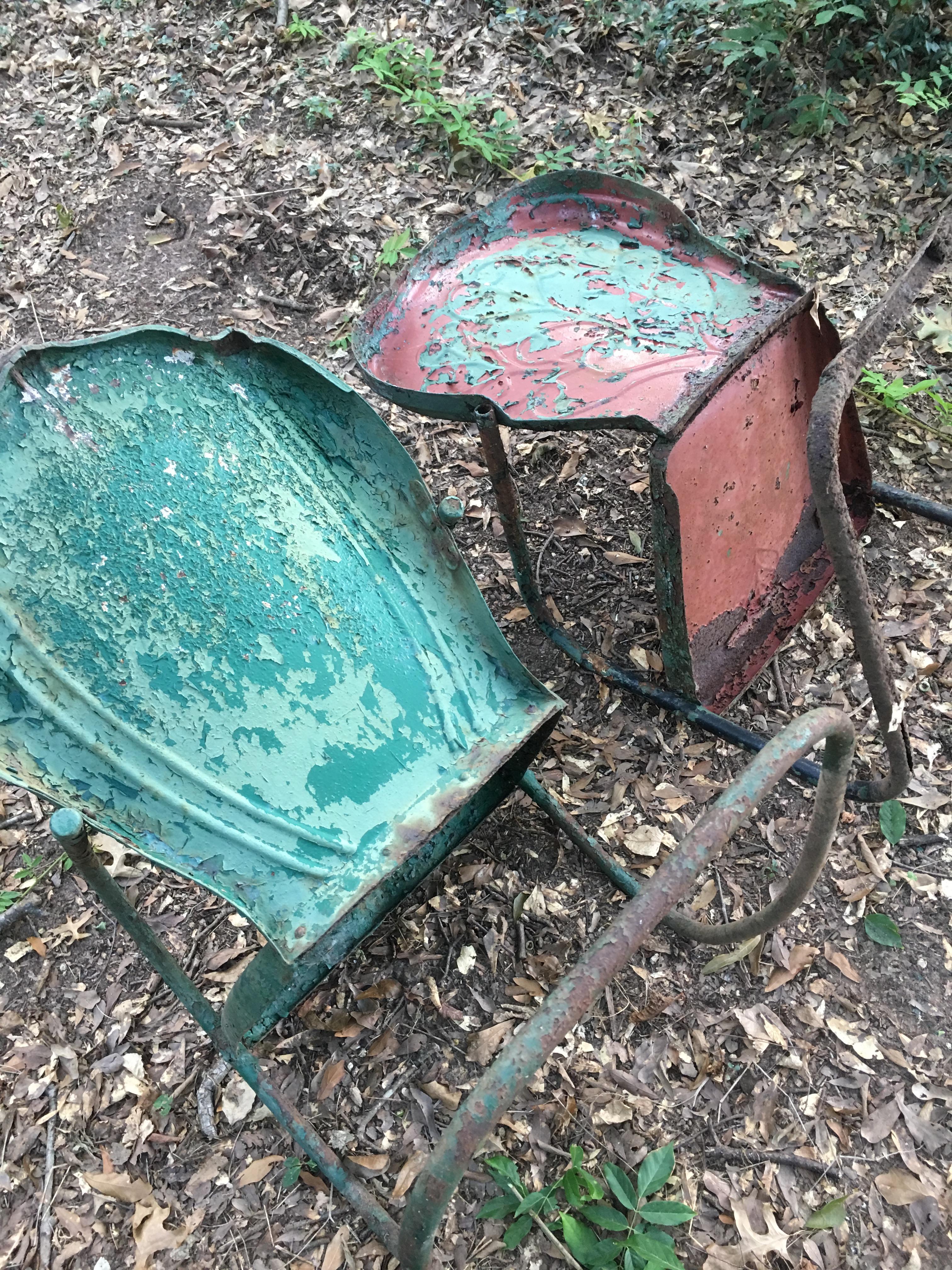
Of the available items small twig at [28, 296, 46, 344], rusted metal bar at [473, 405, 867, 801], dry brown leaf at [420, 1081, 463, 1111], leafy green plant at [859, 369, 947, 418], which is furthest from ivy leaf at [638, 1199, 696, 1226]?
small twig at [28, 296, 46, 344]

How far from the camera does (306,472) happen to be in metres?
1.95

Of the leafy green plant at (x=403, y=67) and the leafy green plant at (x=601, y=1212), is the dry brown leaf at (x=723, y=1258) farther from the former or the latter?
the leafy green plant at (x=403, y=67)

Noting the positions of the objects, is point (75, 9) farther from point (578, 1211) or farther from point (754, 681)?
point (578, 1211)

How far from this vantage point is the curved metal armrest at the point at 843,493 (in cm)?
132

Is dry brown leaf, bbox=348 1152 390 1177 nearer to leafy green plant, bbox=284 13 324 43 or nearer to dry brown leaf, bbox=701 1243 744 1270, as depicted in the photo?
dry brown leaf, bbox=701 1243 744 1270

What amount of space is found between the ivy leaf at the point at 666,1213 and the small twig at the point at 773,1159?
16cm

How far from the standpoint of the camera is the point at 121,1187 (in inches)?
77.7

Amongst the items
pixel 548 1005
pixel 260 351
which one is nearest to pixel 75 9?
pixel 260 351

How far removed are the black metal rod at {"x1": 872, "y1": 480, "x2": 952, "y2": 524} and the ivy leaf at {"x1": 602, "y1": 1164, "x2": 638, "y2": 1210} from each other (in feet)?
6.05

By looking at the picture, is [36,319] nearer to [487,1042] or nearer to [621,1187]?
[487,1042]

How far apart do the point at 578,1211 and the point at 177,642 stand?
56.2 inches

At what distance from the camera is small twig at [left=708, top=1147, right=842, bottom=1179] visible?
185 centimetres

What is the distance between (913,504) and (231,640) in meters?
1.93

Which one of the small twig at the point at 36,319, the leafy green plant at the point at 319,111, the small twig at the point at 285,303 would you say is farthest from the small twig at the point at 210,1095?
the leafy green plant at the point at 319,111
